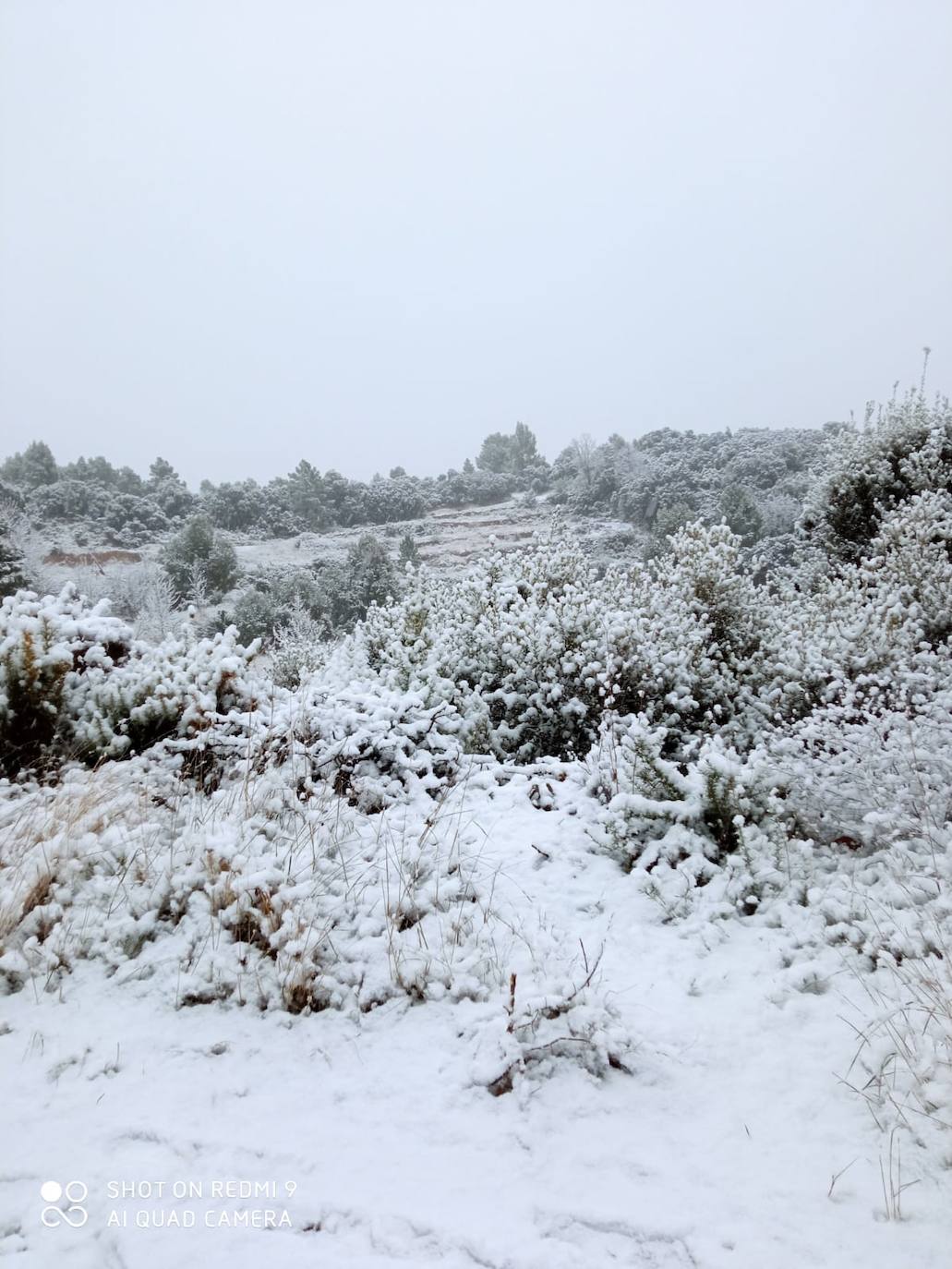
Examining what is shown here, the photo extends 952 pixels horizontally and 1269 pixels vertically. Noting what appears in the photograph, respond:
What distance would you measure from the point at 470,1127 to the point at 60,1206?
98cm

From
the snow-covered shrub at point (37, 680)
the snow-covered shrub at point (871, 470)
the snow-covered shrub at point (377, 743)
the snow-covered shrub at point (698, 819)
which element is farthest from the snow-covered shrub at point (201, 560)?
the snow-covered shrub at point (698, 819)

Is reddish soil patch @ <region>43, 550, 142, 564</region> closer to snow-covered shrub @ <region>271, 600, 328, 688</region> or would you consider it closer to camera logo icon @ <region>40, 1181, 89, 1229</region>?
snow-covered shrub @ <region>271, 600, 328, 688</region>

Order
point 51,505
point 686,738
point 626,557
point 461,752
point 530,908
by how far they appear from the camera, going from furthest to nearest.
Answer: point 51,505
point 626,557
point 686,738
point 461,752
point 530,908

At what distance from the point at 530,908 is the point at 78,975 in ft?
5.61

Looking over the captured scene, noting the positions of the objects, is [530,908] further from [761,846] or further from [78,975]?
[78,975]

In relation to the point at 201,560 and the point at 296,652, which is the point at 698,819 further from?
the point at 201,560

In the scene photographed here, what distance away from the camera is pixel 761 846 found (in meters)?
3.03

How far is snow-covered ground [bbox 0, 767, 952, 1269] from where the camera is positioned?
1433 millimetres

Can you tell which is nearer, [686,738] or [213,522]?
[686,738]

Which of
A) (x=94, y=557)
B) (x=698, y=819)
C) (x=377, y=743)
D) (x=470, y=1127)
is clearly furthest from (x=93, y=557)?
(x=470, y=1127)

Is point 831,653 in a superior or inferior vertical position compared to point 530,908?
superior

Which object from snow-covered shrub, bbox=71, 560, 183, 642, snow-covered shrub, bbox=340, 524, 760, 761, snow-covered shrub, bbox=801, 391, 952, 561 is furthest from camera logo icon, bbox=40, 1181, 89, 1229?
snow-covered shrub, bbox=71, 560, 183, 642

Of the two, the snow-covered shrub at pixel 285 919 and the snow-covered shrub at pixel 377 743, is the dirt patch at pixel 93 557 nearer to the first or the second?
the snow-covered shrub at pixel 377 743

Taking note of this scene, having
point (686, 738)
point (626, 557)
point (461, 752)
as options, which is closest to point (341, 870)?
point (461, 752)
